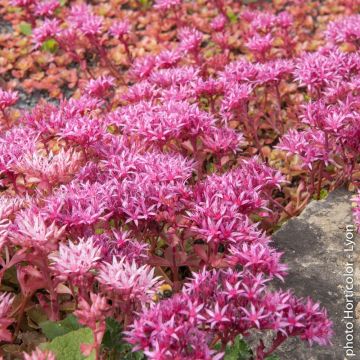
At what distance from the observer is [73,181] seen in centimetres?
292

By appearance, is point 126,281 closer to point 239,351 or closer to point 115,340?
point 115,340

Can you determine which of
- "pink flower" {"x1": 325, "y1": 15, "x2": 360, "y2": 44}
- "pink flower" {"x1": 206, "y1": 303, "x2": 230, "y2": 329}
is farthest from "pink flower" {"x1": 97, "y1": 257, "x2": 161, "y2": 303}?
"pink flower" {"x1": 325, "y1": 15, "x2": 360, "y2": 44}

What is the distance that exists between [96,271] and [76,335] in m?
0.35

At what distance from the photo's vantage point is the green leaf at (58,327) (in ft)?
8.66

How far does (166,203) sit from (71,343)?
0.71 metres

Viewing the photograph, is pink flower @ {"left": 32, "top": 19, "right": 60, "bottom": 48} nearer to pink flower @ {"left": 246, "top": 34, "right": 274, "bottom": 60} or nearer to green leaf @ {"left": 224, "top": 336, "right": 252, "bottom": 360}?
pink flower @ {"left": 246, "top": 34, "right": 274, "bottom": 60}

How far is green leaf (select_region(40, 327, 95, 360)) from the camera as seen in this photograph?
8.13ft

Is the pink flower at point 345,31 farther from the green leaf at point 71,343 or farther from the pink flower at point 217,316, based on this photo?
the green leaf at point 71,343

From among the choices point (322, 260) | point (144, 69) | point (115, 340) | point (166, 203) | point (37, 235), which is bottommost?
point (322, 260)

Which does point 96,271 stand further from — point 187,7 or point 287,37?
point 187,7

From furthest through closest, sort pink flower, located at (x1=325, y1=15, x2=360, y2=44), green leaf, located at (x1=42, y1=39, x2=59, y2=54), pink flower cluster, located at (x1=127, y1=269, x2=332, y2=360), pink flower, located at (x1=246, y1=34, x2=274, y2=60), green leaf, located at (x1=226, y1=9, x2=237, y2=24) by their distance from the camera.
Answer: green leaf, located at (x1=226, y1=9, x2=237, y2=24), green leaf, located at (x1=42, y1=39, x2=59, y2=54), pink flower, located at (x1=246, y1=34, x2=274, y2=60), pink flower, located at (x1=325, y1=15, x2=360, y2=44), pink flower cluster, located at (x1=127, y1=269, x2=332, y2=360)

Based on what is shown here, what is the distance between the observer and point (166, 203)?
9.08ft

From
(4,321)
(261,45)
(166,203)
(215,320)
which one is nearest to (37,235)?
(4,321)

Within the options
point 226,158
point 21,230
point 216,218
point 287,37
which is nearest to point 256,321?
point 216,218
